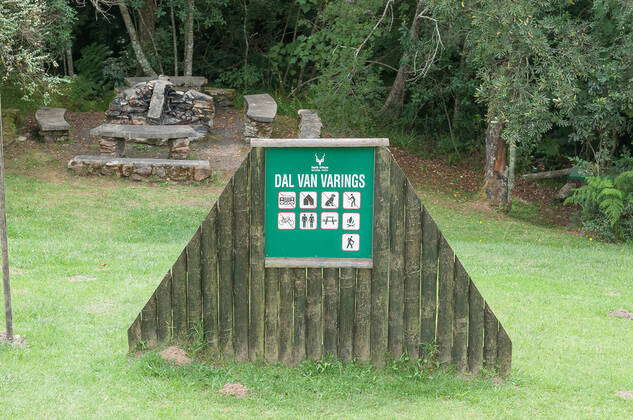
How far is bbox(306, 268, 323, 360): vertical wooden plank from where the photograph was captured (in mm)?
6418

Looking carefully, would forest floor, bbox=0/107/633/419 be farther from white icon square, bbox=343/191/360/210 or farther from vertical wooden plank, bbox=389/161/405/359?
white icon square, bbox=343/191/360/210

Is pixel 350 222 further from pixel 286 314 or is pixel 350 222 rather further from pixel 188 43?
pixel 188 43

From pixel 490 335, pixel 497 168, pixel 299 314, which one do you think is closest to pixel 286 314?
pixel 299 314

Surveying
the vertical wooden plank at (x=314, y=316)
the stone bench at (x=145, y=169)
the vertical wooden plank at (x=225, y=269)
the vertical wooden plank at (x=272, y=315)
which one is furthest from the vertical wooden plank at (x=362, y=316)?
the stone bench at (x=145, y=169)

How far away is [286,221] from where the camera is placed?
6.41 meters

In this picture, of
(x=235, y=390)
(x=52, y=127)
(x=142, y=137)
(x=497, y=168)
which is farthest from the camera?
(x=52, y=127)

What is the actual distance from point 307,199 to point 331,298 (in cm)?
75

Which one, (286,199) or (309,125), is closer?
(286,199)

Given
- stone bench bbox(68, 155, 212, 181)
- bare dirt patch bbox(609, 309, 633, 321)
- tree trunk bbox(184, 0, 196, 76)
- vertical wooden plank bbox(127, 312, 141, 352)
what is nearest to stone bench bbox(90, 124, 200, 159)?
stone bench bbox(68, 155, 212, 181)

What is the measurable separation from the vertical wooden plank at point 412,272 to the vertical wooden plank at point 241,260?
117 cm

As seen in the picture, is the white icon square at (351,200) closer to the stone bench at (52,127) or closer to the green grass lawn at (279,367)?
the green grass lawn at (279,367)

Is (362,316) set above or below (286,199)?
below

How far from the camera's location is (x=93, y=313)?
797 cm

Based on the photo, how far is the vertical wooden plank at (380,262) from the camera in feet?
20.7
